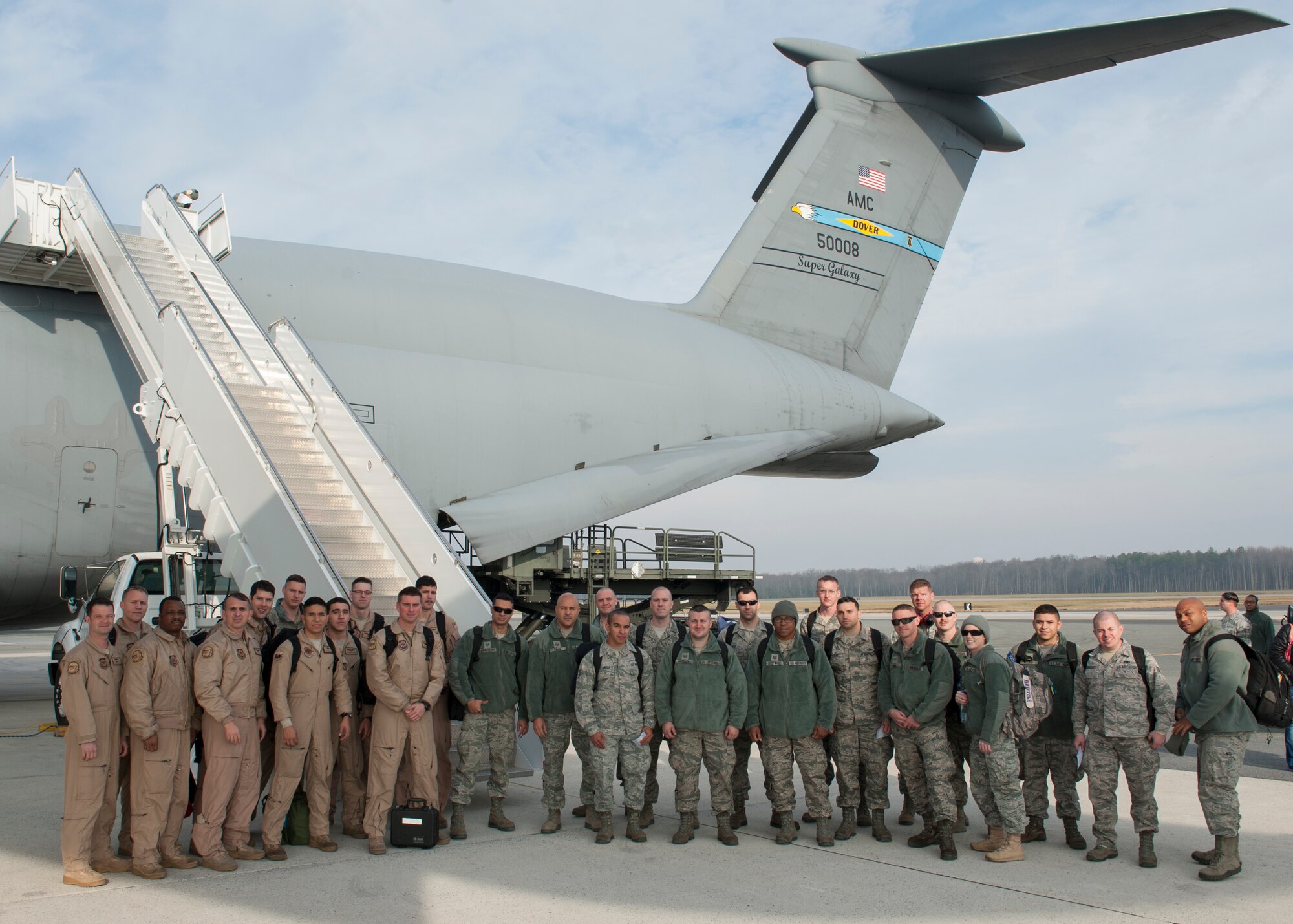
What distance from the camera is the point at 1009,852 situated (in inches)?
209

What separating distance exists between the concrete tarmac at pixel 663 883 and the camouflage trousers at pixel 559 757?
0.21 m

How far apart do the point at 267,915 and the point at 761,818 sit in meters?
3.21

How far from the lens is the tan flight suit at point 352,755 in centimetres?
567

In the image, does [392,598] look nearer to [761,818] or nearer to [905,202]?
[761,818]

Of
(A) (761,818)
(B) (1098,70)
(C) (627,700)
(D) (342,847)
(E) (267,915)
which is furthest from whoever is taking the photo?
(B) (1098,70)

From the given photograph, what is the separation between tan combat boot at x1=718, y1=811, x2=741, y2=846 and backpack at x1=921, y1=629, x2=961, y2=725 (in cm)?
139

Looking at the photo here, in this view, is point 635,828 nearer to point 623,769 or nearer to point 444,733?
point 623,769

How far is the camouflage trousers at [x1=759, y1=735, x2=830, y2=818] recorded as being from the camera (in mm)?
5727

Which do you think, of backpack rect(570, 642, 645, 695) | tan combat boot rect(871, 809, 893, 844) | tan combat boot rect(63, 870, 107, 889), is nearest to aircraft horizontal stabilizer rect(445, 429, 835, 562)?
backpack rect(570, 642, 645, 695)

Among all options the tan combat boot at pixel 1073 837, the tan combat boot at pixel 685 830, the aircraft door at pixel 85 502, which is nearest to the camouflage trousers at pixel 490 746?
the tan combat boot at pixel 685 830

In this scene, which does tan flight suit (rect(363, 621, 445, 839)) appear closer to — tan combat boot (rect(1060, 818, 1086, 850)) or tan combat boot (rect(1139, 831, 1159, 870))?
tan combat boot (rect(1060, 818, 1086, 850))

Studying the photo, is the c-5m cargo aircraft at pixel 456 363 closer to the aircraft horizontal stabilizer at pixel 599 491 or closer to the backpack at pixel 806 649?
the aircraft horizontal stabilizer at pixel 599 491

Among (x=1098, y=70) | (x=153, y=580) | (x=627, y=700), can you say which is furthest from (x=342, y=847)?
(x=1098, y=70)

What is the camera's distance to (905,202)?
1582 centimetres
